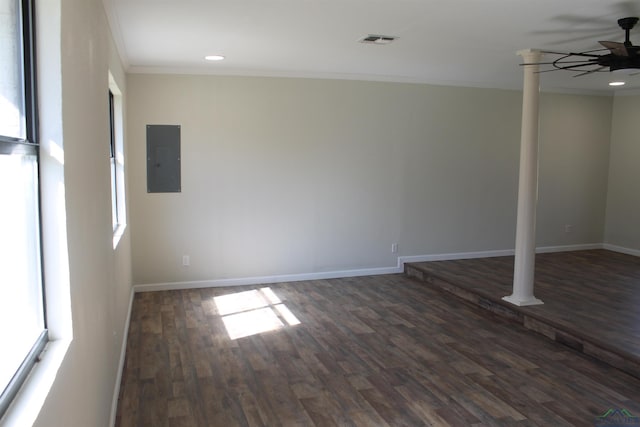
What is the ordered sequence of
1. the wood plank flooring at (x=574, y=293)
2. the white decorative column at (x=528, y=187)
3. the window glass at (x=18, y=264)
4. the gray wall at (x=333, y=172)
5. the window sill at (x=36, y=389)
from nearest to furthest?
1. the window sill at (x=36, y=389)
2. the window glass at (x=18, y=264)
3. the wood plank flooring at (x=574, y=293)
4. the white decorative column at (x=528, y=187)
5. the gray wall at (x=333, y=172)

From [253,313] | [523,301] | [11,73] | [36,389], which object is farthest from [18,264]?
[523,301]

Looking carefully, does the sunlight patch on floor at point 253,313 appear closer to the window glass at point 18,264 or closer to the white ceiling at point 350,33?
the white ceiling at point 350,33

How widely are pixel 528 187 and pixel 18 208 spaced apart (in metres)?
4.44

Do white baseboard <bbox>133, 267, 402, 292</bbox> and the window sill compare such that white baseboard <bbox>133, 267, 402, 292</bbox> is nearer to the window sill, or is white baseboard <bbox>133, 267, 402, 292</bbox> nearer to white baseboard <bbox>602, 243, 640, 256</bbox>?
white baseboard <bbox>602, 243, 640, 256</bbox>

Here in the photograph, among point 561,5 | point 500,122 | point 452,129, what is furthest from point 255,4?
point 500,122

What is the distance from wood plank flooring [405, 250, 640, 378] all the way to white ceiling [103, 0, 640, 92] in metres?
2.39

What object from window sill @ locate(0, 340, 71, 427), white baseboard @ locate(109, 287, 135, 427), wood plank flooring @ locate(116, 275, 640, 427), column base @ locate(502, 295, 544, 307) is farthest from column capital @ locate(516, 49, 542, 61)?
window sill @ locate(0, 340, 71, 427)

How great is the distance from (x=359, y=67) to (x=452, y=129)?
1.83 meters

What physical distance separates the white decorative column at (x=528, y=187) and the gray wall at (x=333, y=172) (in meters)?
1.98

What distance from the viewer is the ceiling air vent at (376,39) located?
13.6ft

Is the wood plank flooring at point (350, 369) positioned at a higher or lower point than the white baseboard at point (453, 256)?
lower

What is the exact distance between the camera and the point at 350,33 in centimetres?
404

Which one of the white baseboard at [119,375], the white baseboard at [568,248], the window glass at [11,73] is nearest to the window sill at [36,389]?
the window glass at [11,73]

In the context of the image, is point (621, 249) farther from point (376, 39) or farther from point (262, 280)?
point (376, 39)
